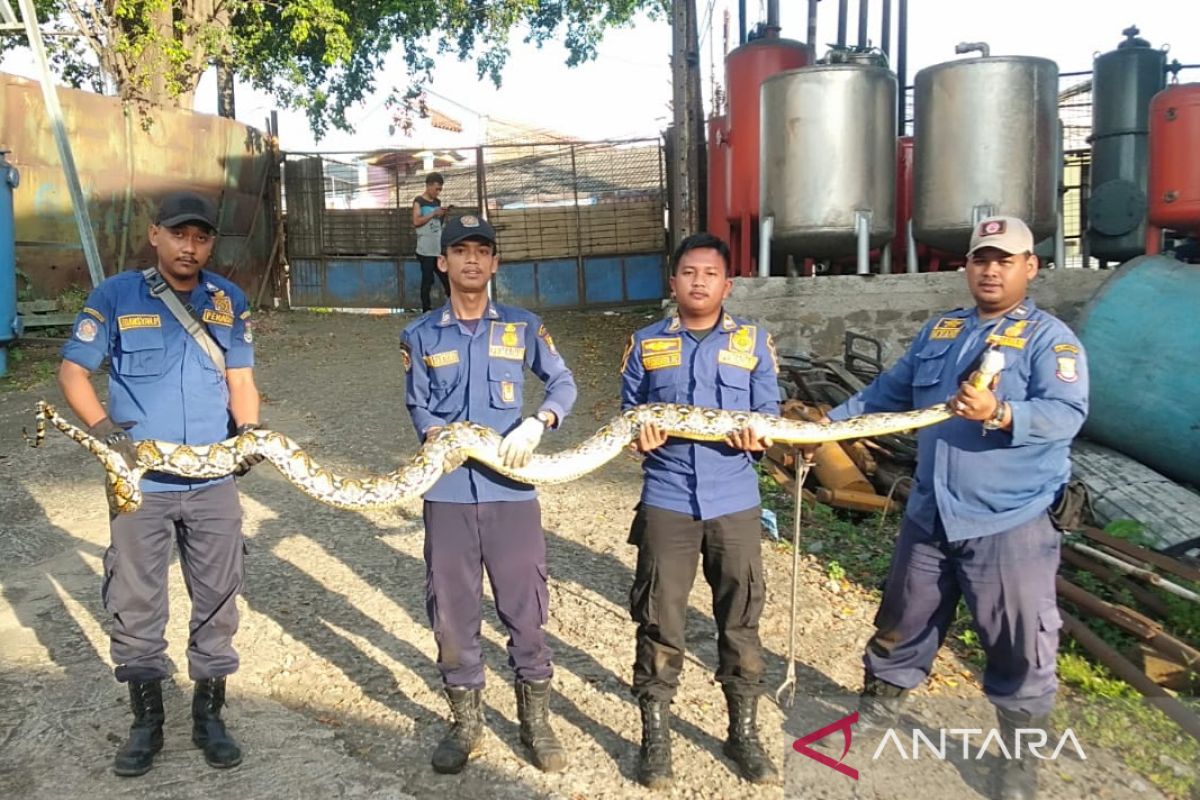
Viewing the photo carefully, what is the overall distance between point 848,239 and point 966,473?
5882 millimetres

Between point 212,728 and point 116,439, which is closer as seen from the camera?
point 116,439

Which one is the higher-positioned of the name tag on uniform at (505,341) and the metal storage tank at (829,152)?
the metal storage tank at (829,152)

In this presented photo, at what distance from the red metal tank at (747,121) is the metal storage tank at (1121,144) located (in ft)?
10.7

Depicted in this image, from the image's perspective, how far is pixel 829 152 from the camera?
857 cm

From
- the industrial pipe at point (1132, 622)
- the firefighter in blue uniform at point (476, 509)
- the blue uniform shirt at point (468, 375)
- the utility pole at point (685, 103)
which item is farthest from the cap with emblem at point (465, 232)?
the utility pole at point (685, 103)

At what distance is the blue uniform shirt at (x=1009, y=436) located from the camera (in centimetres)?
312

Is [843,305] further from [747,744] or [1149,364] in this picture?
[747,744]

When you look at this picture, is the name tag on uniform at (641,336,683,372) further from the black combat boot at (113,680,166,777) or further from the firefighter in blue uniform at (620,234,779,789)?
the black combat boot at (113,680,166,777)

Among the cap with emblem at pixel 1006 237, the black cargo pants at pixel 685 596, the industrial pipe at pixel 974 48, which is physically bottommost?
the black cargo pants at pixel 685 596

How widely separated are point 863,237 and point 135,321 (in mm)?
6883

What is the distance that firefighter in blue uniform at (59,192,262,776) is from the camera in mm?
3414

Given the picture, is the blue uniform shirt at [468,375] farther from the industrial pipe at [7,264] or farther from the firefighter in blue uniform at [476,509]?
the industrial pipe at [7,264]

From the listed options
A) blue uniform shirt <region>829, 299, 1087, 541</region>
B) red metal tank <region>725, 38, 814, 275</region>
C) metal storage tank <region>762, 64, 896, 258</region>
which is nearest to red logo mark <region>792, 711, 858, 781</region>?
blue uniform shirt <region>829, 299, 1087, 541</region>

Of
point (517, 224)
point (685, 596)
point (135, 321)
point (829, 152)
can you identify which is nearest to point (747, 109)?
point (829, 152)
